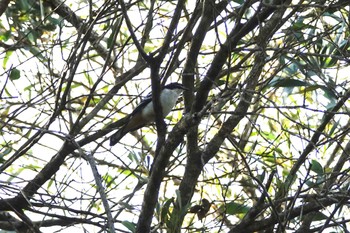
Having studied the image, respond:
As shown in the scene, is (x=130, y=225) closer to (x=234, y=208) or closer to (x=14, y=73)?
(x=234, y=208)

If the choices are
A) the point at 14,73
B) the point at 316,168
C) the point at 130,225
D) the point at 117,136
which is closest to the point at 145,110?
the point at 117,136

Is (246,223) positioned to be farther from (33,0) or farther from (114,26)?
(33,0)

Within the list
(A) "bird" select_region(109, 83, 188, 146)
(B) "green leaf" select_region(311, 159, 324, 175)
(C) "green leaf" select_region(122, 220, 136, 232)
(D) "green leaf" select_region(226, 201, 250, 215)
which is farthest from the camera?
(A) "bird" select_region(109, 83, 188, 146)

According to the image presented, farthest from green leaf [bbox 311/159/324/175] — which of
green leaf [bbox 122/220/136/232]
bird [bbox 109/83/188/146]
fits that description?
bird [bbox 109/83/188/146]

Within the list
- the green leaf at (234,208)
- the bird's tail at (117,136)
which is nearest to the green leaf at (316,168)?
the green leaf at (234,208)

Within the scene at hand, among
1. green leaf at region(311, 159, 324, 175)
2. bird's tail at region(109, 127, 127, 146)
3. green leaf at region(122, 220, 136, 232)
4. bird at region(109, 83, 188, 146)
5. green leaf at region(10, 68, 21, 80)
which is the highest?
bird at region(109, 83, 188, 146)

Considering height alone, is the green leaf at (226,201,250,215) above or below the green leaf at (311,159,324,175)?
below

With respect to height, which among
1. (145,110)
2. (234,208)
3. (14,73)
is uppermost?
(145,110)

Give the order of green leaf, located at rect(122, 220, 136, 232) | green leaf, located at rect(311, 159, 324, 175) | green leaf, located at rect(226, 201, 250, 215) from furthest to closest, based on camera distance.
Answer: green leaf, located at rect(226, 201, 250, 215), green leaf, located at rect(311, 159, 324, 175), green leaf, located at rect(122, 220, 136, 232)

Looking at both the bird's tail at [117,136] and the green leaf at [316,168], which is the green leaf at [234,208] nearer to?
the green leaf at [316,168]

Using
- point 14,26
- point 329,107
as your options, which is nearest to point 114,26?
point 14,26

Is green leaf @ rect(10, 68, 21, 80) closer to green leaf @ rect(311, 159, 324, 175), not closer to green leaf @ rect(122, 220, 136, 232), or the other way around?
green leaf @ rect(122, 220, 136, 232)

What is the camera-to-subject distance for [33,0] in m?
4.78

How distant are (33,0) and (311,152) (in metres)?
2.07
